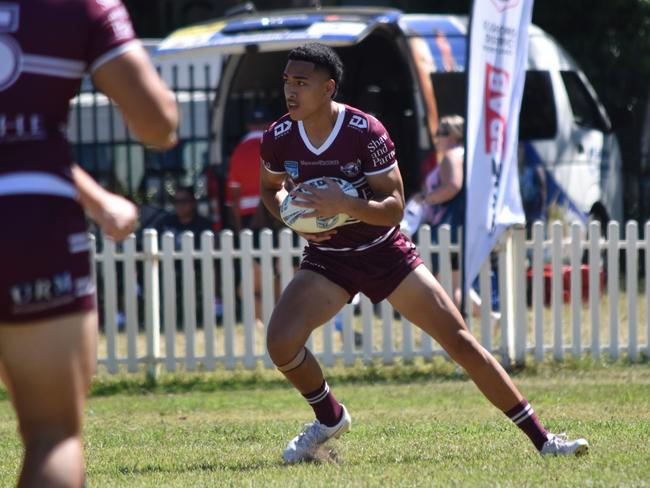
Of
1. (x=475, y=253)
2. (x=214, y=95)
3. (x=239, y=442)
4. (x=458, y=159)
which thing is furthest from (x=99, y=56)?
(x=214, y=95)

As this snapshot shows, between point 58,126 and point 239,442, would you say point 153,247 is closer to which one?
point 239,442

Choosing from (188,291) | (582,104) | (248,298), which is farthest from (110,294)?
(582,104)

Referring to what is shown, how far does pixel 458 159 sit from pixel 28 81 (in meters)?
8.33

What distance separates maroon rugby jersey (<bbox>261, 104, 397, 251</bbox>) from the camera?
5.90 meters

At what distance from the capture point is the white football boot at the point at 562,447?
5855 mm

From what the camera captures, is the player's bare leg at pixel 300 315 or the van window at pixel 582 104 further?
the van window at pixel 582 104

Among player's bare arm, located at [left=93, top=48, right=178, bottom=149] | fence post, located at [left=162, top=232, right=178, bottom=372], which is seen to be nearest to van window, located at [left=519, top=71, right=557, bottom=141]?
fence post, located at [left=162, top=232, right=178, bottom=372]

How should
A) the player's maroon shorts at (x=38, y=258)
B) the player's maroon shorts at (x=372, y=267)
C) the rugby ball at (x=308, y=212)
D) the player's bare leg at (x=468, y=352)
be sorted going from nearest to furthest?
the player's maroon shorts at (x=38, y=258), the rugby ball at (x=308, y=212), the player's bare leg at (x=468, y=352), the player's maroon shorts at (x=372, y=267)

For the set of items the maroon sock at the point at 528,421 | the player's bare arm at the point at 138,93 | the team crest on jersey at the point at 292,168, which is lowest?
the maroon sock at the point at 528,421

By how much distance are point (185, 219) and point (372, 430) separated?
6606 mm

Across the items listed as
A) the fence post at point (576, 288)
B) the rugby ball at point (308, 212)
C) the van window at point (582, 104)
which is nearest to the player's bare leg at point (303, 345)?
the rugby ball at point (308, 212)

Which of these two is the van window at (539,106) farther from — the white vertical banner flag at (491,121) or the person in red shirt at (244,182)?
the white vertical banner flag at (491,121)

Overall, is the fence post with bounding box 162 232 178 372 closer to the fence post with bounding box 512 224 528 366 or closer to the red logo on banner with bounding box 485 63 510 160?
the red logo on banner with bounding box 485 63 510 160

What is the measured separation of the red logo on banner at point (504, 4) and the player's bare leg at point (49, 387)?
700cm
